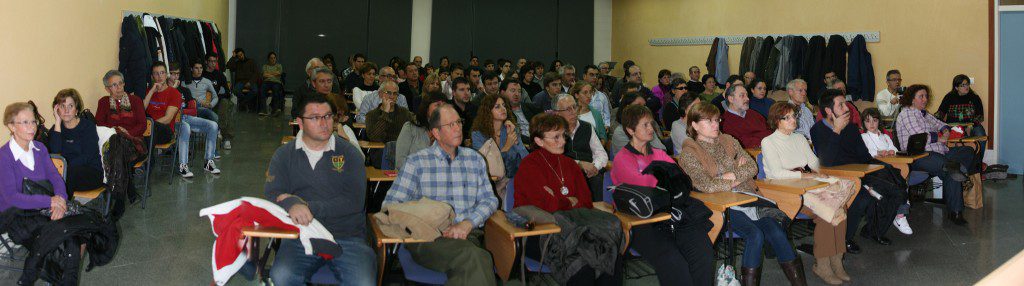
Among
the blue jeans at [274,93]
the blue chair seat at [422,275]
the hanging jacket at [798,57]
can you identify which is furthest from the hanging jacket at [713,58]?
the blue chair seat at [422,275]

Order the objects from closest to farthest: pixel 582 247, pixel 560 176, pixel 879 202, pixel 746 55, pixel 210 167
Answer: pixel 582 247 < pixel 560 176 < pixel 879 202 < pixel 210 167 < pixel 746 55

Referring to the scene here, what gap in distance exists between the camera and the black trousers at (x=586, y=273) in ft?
12.2

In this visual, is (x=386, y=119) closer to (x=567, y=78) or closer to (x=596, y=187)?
(x=596, y=187)

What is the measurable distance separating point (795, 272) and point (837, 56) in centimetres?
768

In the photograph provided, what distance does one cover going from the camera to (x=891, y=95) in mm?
9703

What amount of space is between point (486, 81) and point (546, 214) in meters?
4.27

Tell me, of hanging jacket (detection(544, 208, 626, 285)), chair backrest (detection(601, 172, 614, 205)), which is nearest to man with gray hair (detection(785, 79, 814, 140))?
chair backrest (detection(601, 172, 614, 205))

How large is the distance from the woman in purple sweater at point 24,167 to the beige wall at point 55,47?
1353 millimetres

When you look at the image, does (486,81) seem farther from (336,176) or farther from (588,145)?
(336,176)

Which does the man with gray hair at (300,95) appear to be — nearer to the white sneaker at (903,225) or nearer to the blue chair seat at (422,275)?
the blue chair seat at (422,275)

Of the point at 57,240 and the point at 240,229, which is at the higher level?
the point at 240,229

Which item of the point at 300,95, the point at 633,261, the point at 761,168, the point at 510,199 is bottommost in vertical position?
the point at 633,261

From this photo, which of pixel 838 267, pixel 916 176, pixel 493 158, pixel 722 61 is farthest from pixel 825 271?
pixel 722 61

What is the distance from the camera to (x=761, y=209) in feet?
14.4
